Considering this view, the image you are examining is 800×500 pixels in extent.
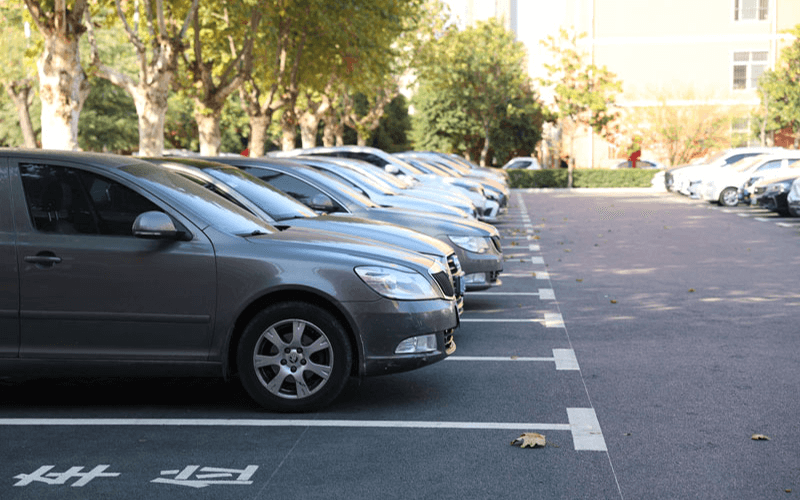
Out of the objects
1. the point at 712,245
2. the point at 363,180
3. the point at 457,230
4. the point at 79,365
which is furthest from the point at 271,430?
the point at 712,245

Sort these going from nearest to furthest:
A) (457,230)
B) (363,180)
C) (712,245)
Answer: (457,230)
(363,180)
(712,245)

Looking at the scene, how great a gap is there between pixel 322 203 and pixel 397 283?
163 inches

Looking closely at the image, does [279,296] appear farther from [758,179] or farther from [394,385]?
[758,179]

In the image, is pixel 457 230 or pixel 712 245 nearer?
pixel 457 230

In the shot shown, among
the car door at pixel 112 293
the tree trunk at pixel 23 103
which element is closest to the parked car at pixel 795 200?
the car door at pixel 112 293

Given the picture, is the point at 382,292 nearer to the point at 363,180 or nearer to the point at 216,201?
the point at 216,201

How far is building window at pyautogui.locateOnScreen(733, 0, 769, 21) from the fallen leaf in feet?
188

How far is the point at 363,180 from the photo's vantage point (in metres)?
13.8

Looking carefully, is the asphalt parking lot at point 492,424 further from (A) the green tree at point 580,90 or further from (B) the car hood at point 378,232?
(A) the green tree at point 580,90

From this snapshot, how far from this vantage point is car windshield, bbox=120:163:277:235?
6801 mm

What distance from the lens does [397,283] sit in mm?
6781

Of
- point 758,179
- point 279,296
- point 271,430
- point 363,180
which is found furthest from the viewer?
point 758,179

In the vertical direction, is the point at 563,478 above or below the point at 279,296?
below

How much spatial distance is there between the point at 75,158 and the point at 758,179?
87.6ft
